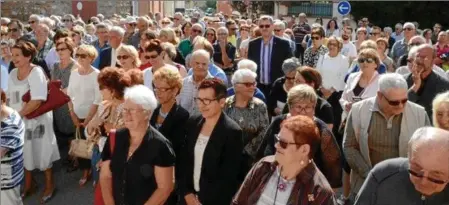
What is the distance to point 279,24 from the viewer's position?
32.0ft

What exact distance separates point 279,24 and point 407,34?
7.63ft

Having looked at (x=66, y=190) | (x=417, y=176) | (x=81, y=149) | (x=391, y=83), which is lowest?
(x=66, y=190)

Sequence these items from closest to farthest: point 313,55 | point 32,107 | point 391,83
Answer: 1. point 391,83
2. point 32,107
3. point 313,55

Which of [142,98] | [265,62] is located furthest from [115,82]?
[265,62]

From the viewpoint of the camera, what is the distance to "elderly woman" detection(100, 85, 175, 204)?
3.46 metres

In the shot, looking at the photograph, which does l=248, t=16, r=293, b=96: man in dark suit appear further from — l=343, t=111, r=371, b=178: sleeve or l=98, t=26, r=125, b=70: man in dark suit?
l=343, t=111, r=371, b=178: sleeve

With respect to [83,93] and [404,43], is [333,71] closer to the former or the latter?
[83,93]

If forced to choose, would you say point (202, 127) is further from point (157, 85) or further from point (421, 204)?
point (421, 204)

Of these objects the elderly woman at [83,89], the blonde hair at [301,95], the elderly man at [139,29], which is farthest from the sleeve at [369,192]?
the elderly man at [139,29]

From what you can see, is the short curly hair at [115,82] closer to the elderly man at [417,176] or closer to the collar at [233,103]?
the collar at [233,103]

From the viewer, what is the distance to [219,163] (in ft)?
12.6

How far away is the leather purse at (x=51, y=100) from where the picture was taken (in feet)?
18.2

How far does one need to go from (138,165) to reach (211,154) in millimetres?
550

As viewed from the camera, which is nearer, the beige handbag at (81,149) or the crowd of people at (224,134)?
the crowd of people at (224,134)
